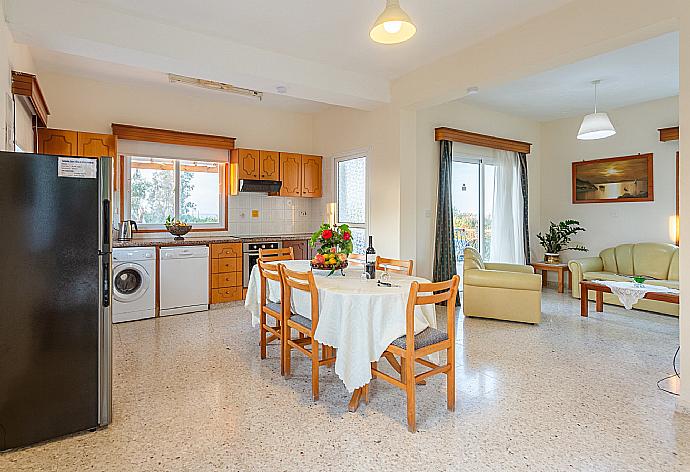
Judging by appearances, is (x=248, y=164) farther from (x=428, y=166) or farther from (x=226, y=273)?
(x=428, y=166)

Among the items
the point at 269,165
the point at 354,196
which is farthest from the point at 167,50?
the point at 354,196

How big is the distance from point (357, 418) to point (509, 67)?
3.32 metres

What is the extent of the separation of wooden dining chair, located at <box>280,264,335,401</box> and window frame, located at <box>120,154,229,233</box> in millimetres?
3266

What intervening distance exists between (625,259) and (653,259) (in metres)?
0.37

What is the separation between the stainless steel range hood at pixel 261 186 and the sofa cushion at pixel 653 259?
538cm

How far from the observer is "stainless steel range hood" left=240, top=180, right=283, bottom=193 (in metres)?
6.12

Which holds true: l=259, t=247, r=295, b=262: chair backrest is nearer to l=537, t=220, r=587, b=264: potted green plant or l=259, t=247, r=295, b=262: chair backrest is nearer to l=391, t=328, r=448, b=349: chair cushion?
l=391, t=328, r=448, b=349: chair cushion

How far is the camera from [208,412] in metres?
2.73

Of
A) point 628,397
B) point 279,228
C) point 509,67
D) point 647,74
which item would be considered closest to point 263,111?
point 279,228

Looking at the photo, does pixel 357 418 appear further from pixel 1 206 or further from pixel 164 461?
pixel 1 206

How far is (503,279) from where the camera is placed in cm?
495

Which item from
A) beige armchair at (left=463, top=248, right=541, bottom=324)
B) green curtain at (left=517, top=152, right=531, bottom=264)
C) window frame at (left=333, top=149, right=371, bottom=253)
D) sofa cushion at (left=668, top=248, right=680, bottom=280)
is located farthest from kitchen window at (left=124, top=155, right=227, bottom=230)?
sofa cushion at (left=668, top=248, right=680, bottom=280)

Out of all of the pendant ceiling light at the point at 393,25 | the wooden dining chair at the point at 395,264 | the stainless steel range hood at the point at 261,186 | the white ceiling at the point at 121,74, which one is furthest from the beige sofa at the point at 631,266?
the pendant ceiling light at the point at 393,25

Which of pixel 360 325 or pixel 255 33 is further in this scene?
pixel 255 33
